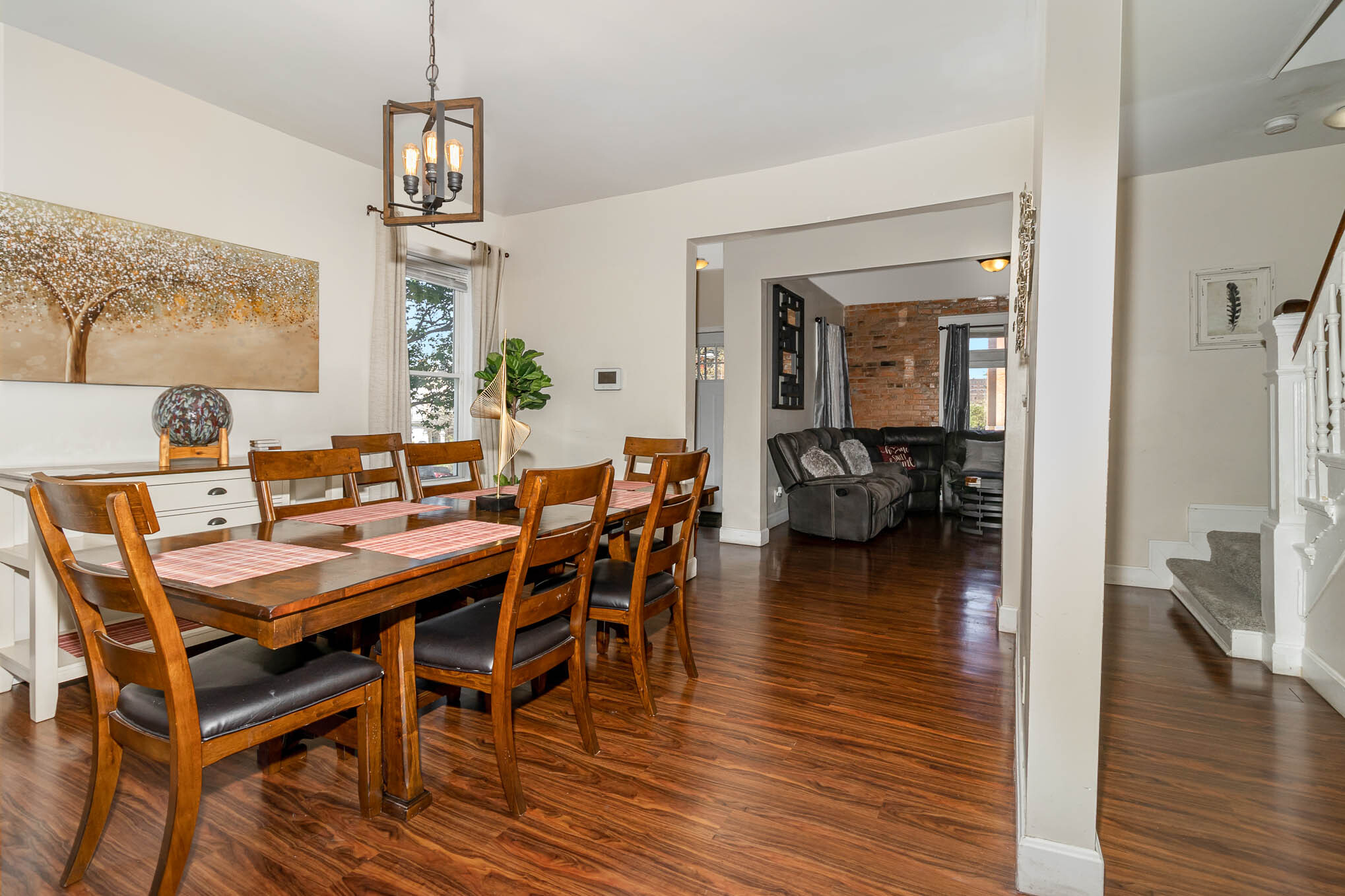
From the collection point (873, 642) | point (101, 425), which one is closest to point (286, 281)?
point (101, 425)

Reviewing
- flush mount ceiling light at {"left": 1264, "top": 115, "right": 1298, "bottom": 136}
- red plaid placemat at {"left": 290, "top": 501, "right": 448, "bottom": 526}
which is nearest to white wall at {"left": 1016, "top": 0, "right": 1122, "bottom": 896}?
red plaid placemat at {"left": 290, "top": 501, "right": 448, "bottom": 526}

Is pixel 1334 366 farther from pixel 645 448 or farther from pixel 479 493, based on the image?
pixel 479 493

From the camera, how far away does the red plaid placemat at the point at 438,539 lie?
1750 millimetres

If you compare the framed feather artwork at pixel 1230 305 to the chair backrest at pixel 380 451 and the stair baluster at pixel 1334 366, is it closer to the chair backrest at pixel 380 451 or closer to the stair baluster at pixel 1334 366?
the stair baluster at pixel 1334 366

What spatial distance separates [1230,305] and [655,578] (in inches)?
162

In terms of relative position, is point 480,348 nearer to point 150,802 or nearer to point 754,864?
point 150,802

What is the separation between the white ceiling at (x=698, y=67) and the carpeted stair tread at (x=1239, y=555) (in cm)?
231

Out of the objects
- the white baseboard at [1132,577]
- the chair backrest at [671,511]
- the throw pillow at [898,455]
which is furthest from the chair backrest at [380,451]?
the throw pillow at [898,455]

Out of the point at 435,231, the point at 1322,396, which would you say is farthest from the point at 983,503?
the point at 435,231

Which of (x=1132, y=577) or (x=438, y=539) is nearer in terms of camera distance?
(x=438, y=539)

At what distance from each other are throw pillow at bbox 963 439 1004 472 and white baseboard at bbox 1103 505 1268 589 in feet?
7.64

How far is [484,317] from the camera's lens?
5.04 metres

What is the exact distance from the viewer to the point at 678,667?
9.35 feet

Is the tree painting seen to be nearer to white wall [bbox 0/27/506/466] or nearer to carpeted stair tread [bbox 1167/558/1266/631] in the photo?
white wall [bbox 0/27/506/466]
